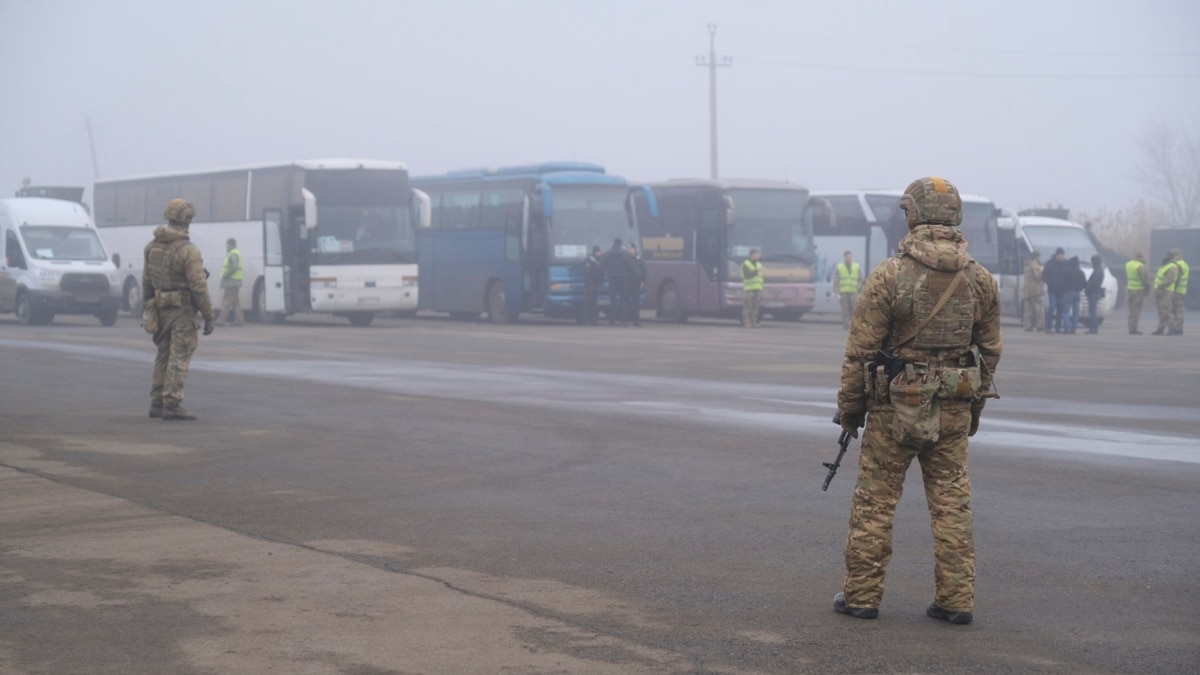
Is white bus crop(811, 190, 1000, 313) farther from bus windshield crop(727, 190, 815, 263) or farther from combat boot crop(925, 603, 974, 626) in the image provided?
combat boot crop(925, 603, 974, 626)

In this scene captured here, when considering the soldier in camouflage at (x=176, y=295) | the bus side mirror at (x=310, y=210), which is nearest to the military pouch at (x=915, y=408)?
the soldier in camouflage at (x=176, y=295)

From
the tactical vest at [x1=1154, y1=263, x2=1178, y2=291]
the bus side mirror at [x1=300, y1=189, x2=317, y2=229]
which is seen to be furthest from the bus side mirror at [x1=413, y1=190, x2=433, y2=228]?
the tactical vest at [x1=1154, y1=263, x2=1178, y2=291]

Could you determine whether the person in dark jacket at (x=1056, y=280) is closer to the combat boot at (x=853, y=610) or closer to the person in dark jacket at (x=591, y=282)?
the person in dark jacket at (x=591, y=282)

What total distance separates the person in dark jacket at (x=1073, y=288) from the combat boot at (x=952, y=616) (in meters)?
27.4

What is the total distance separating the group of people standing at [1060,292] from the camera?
1275 inches

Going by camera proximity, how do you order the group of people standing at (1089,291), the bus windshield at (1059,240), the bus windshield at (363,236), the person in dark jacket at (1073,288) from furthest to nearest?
Result: 1. the bus windshield at (1059,240)
2. the bus windshield at (363,236)
3. the person in dark jacket at (1073,288)
4. the group of people standing at (1089,291)

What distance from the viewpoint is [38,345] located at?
25.0 meters

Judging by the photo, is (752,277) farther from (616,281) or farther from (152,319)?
(152,319)

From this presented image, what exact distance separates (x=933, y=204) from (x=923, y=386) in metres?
0.76

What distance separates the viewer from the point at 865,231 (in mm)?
38844

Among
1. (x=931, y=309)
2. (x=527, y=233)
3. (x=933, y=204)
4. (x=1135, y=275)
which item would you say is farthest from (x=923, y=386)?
(x=527, y=233)

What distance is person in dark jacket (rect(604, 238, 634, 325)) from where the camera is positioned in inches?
1315

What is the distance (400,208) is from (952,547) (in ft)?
92.9

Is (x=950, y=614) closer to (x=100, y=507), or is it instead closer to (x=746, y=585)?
(x=746, y=585)
